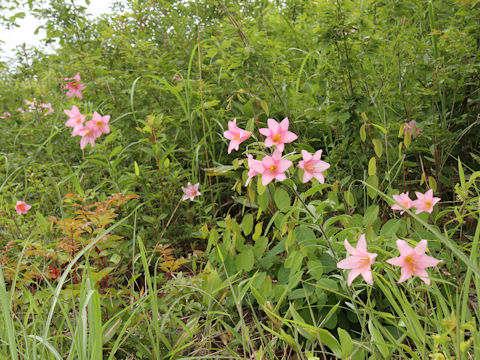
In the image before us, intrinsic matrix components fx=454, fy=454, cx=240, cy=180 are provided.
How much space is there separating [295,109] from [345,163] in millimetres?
375

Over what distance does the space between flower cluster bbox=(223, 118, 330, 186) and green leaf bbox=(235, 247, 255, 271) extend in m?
0.34

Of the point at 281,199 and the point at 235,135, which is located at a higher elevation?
the point at 235,135

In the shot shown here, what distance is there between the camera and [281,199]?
149 cm

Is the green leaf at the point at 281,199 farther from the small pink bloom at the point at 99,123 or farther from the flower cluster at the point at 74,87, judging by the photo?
the flower cluster at the point at 74,87

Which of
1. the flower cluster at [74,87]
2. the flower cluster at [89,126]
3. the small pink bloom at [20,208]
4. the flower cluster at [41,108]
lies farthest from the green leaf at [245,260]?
the flower cluster at [41,108]

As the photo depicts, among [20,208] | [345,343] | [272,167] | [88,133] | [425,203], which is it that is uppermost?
[88,133]

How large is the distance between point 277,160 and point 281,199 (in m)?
0.30

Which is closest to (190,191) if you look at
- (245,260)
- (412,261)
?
(245,260)

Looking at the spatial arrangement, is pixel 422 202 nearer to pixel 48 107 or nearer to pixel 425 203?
pixel 425 203

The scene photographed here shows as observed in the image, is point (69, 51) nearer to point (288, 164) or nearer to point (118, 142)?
point (118, 142)

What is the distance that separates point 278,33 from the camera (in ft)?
9.61

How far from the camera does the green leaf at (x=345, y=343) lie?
1120mm

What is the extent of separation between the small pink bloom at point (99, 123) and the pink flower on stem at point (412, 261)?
4.74ft

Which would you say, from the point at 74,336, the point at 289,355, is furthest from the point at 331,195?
the point at 74,336
